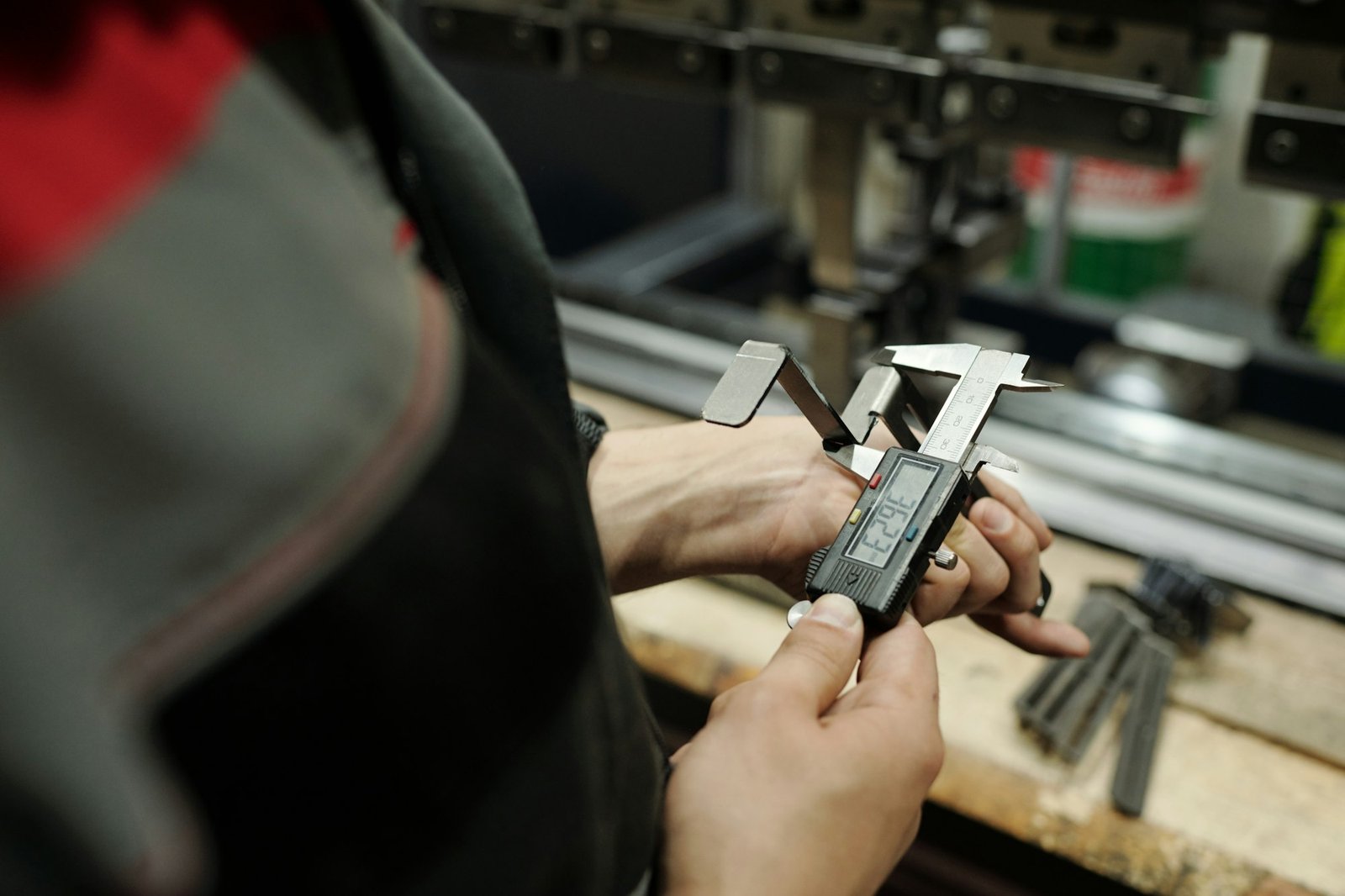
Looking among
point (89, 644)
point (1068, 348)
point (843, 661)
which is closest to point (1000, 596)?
point (843, 661)

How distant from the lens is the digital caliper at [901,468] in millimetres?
583

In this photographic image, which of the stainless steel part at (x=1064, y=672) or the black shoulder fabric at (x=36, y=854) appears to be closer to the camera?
the black shoulder fabric at (x=36, y=854)

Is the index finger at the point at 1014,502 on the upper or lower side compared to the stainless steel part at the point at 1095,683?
upper

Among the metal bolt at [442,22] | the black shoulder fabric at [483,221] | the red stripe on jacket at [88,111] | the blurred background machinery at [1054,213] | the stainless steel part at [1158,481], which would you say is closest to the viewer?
the red stripe on jacket at [88,111]

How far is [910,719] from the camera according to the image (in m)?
0.53

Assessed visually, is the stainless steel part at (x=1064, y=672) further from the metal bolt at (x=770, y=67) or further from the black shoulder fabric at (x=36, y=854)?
the black shoulder fabric at (x=36, y=854)

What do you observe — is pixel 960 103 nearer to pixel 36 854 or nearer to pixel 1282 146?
pixel 1282 146

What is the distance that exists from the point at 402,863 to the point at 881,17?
3.07 ft

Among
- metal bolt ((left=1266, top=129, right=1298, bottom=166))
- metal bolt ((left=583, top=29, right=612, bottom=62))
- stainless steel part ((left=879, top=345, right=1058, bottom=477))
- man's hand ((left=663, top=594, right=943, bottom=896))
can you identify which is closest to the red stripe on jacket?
man's hand ((left=663, top=594, right=943, bottom=896))

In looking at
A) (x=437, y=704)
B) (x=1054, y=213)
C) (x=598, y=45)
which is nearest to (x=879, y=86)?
(x=598, y=45)

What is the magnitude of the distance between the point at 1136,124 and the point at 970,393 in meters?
0.49

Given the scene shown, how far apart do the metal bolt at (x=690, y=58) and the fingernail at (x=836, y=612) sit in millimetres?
732

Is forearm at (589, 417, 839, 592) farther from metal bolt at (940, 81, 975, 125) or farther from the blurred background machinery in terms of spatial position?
metal bolt at (940, 81, 975, 125)

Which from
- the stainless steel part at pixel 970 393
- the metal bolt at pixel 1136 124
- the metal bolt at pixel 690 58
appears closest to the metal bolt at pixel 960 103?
the metal bolt at pixel 1136 124
